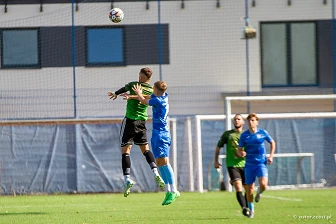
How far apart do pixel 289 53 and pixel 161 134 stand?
1600cm

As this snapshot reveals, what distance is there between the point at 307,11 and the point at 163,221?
17066mm

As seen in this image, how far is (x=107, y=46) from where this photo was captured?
3017 centimetres

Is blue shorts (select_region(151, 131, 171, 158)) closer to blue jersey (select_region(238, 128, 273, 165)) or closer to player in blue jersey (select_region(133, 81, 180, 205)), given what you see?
player in blue jersey (select_region(133, 81, 180, 205))

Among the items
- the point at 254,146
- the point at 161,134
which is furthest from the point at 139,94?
the point at 254,146

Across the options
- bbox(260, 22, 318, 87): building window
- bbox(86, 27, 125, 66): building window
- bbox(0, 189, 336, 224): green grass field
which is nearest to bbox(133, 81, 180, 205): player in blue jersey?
bbox(0, 189, 336, 224): green grass field

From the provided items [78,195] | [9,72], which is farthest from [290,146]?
[9,72]

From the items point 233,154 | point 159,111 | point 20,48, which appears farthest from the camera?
point 20,48

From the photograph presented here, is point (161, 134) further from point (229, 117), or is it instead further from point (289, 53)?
point (289, 53)

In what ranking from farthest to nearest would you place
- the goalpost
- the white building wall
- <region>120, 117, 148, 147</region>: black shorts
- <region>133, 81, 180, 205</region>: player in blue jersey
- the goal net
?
1. the white building wall
2. the goal net
3. the goalpost
4. <region>120, 117, 148, 147</region>: black shorts
5. <region>133, 81, 180, 205</region>: player in blue jersey

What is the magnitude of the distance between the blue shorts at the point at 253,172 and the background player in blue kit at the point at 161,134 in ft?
4.18

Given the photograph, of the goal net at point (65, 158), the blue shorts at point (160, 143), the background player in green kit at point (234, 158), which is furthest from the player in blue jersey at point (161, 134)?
the goal net at point (65, 158)

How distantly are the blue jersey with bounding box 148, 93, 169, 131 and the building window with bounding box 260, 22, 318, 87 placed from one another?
50.5 feet

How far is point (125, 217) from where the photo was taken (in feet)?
54.6

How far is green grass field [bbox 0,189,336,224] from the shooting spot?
634 inches
